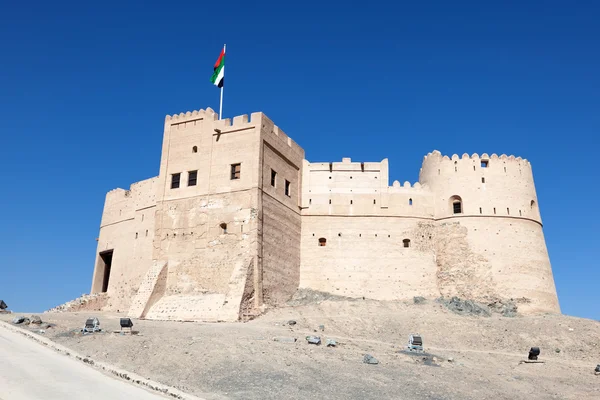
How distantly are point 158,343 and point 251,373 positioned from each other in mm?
3596

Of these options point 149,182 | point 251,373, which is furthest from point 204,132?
point 251,373

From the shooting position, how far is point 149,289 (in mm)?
24484

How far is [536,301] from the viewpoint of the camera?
26.5m

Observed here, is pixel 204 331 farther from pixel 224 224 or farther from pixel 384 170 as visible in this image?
pixel 384 170

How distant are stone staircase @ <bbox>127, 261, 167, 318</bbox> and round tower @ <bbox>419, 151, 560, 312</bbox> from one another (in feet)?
44.0

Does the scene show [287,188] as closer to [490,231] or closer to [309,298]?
[309,298]

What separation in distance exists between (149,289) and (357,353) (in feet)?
36.9

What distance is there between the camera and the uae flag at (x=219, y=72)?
92.8 feet

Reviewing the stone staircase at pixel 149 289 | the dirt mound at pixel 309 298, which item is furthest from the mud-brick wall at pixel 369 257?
the stone staircase at pixel 149 289

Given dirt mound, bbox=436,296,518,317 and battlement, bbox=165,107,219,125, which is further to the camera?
battlement, bbox=165,107,219,125

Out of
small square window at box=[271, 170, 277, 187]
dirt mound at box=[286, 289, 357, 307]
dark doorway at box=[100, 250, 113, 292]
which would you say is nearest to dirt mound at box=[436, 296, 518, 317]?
dirt mound at box=[286, 289, 357, 307]

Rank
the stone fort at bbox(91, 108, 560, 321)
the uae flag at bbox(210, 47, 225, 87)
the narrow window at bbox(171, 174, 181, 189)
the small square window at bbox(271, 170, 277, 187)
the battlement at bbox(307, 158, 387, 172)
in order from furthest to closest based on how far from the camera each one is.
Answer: the battlement at bbox(307, 158, 387, 172)
the uae flag at bbox(210, 47, 225, 87)
the narrow window at bbox(171, 174, 181, 189)
the small square window at bbox(271, 170, 277, 187)
the stone fort at bbox(91, 108, 560, 321)

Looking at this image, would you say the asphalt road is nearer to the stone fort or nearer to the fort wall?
the stone fort

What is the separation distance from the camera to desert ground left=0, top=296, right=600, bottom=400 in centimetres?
1278
